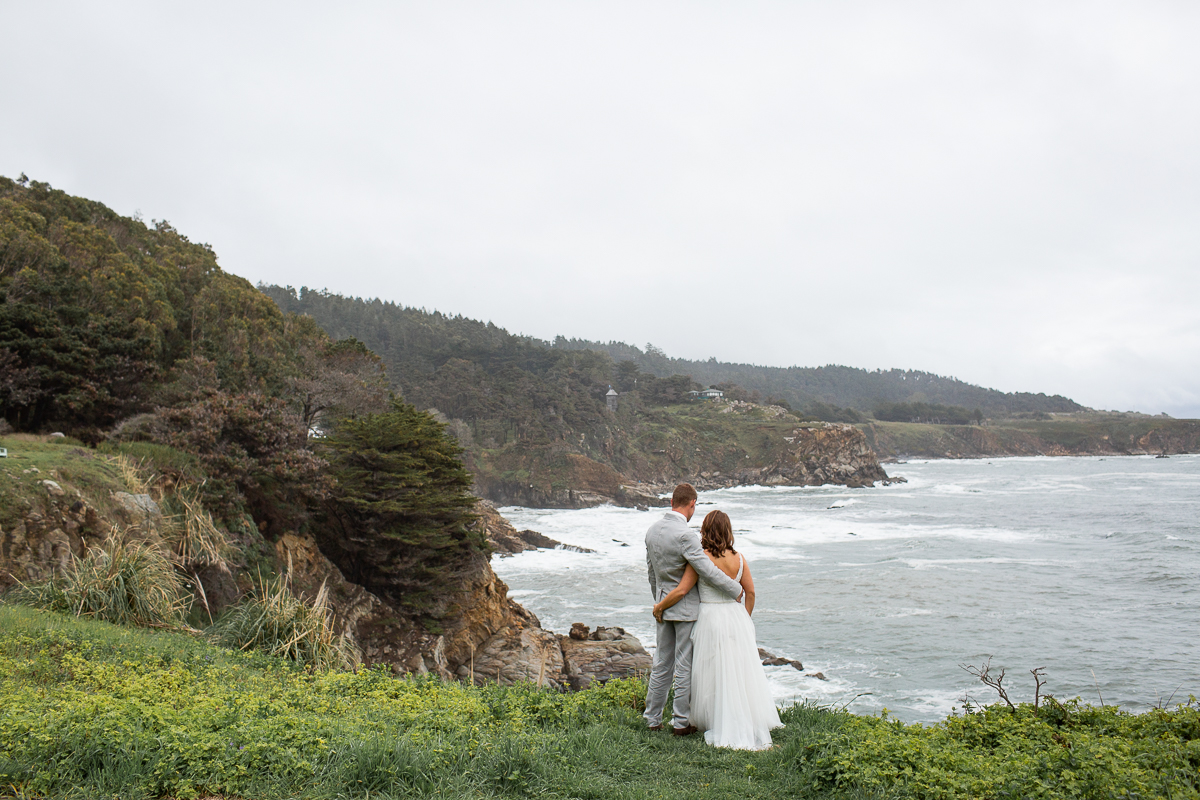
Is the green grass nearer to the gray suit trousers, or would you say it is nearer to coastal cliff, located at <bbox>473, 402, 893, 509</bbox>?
the gray suit trousers

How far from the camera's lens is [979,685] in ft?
48.1

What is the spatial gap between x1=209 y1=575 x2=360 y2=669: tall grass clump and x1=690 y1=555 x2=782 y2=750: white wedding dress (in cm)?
528

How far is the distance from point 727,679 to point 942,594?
832 inches

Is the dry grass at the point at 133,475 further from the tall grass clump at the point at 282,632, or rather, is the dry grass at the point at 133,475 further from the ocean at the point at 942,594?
the ocean at the point at 942,594

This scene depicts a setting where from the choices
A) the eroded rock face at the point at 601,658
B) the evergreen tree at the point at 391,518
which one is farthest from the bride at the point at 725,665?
the evergreen tree at the point at 391,518

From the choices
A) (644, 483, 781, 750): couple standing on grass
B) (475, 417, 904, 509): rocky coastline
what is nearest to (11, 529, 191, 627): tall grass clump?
(644, 483, 781, 750): couple standing on grass

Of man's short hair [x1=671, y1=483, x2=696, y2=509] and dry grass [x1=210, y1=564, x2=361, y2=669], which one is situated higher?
man's short hair [x1=671, y1=483, x2=696, y2=509]

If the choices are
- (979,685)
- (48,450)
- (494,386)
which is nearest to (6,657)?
(48,450)

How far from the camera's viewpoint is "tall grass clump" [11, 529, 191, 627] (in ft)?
25.1

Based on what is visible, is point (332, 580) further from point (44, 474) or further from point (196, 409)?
point (44, 474)

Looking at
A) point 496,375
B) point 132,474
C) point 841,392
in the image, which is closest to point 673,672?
point 132,474

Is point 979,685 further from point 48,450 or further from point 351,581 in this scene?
point 48,450

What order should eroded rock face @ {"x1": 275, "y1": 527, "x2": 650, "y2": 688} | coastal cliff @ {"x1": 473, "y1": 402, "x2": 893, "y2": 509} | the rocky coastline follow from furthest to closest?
1. coastal cliff @ {"x1": 473, "y1": 402, "x2": 893, "y2": 509}
2. the rocky coastline
3. eroded rock face @ {"x1": 275, "y1": 527, "x2": 650, "y2": 688}

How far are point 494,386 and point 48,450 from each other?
63535mm
